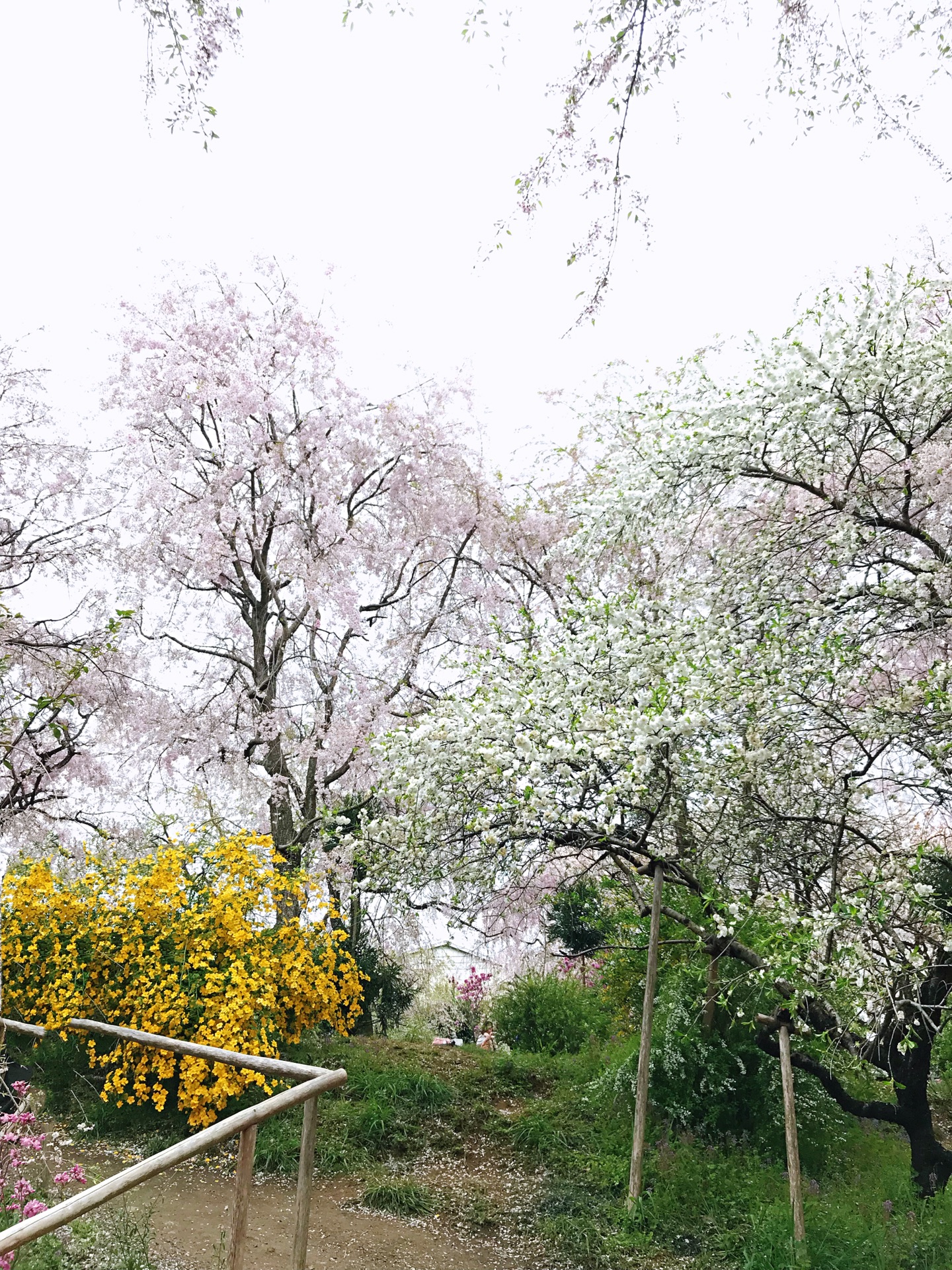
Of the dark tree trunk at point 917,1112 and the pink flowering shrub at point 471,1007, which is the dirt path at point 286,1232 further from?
the pink flowering shrub at point 471,1007

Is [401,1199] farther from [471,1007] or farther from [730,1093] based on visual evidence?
[471,1007]

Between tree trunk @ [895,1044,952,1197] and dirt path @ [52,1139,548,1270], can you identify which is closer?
dirt path @ [52,1139,548,1270]

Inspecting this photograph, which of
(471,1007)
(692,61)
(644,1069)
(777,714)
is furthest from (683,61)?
(471,1007)

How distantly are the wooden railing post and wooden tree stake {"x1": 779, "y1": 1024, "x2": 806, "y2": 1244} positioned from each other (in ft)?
6.84

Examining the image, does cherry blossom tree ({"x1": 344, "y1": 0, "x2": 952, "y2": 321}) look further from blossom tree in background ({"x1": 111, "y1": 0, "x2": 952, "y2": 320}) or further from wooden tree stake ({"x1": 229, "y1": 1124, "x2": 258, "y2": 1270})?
wooden tree stake ({"x1": 229, "y1": 1124, "x2": 258, "y2": 1270})

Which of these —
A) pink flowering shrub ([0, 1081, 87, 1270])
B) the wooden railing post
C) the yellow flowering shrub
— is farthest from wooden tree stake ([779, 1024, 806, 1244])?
pink flowering shrub ([0, 1081, 87, 1270])

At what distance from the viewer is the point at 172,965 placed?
17.7ft

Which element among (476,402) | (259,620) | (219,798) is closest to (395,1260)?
(259,620)

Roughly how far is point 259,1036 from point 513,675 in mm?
2587

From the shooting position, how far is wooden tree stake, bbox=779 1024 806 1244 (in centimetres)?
383

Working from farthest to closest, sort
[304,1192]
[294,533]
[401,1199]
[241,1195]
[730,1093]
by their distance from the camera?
[294,533]
[730,1093]
[401,1199]
[304,1192]
[241,1195]

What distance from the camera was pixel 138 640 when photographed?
8.59 meters

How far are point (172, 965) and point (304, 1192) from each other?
8.67ft

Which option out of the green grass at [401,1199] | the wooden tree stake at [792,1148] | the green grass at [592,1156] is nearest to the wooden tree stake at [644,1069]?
the green grass at [592,1156]
